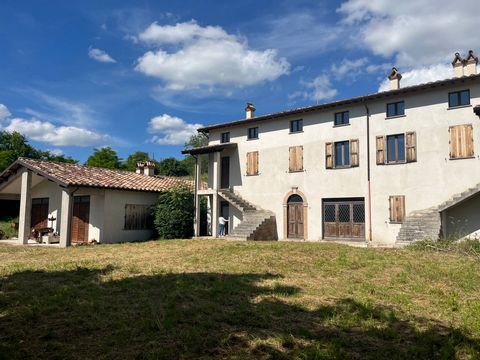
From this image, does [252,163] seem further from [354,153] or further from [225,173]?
[354,153]

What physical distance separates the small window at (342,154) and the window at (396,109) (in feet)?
8.17

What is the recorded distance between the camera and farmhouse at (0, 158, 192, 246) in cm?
1995

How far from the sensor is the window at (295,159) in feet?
70.1

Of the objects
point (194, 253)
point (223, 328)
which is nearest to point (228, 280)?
point (223, 328)

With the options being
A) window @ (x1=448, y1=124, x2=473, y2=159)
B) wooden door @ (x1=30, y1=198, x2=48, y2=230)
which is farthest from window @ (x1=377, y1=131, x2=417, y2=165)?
wooden door @ (x1=30, y1=198, x2=48, y2=230)

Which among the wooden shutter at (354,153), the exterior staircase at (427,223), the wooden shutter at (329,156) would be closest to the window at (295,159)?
the wooden shutter at (329,156)

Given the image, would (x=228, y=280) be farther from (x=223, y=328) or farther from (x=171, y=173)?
(x=171, y=173)

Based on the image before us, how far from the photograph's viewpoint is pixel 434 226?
16.1 m

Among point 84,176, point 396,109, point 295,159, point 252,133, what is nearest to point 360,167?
point 396,109

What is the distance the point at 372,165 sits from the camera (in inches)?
747

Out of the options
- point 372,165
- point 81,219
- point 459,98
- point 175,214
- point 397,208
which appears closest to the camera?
point 459,98

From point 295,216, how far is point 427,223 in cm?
696

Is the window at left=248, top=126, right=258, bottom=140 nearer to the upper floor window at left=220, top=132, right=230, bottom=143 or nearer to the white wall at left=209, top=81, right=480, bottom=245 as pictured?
the white wall at left=209, top=81, right=480, bottom=245

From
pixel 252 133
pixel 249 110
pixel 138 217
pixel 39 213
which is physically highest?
pixel 249 110
